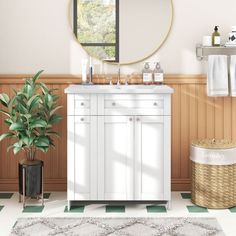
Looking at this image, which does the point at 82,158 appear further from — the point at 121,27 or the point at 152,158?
the point at 121,27

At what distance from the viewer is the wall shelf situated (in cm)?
460

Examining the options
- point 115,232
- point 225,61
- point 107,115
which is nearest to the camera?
point 115,232

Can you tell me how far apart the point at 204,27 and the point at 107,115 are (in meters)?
1.14

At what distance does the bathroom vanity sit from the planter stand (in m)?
0.28

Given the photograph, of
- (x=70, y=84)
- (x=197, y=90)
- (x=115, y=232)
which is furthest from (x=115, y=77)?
(x=115, y=232)

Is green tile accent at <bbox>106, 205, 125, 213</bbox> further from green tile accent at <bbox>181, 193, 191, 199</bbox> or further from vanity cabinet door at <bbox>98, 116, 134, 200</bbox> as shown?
green tile accent at <bbox>181, 193, 191, 199</bbox>

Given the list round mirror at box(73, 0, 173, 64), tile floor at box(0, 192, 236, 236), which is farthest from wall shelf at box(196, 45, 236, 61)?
tile floor at box(0, 192, 236, 236)

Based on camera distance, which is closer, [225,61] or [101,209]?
[101,209]

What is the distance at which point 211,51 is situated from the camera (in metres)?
4.61

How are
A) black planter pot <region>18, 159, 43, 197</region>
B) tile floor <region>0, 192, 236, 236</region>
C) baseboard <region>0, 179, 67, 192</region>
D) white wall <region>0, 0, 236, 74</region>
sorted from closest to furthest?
tile floor <region>0, 192, 236, 236</region> < black planter pot <region>18, 159, 43, 197</region> < white wall <region>0, 0, 236, 74</region> < baseboard <region>0, 179, 67, 192</region>

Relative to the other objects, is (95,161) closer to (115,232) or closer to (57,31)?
(115,232)

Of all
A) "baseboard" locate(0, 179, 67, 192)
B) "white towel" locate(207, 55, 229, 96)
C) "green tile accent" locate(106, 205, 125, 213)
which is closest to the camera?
"green tile accent" locate(106, 205, 125, 213)

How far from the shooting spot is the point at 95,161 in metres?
4.17

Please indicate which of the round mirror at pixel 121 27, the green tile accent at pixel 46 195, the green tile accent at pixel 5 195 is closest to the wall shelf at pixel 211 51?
the round mirror at pixel 121 27
